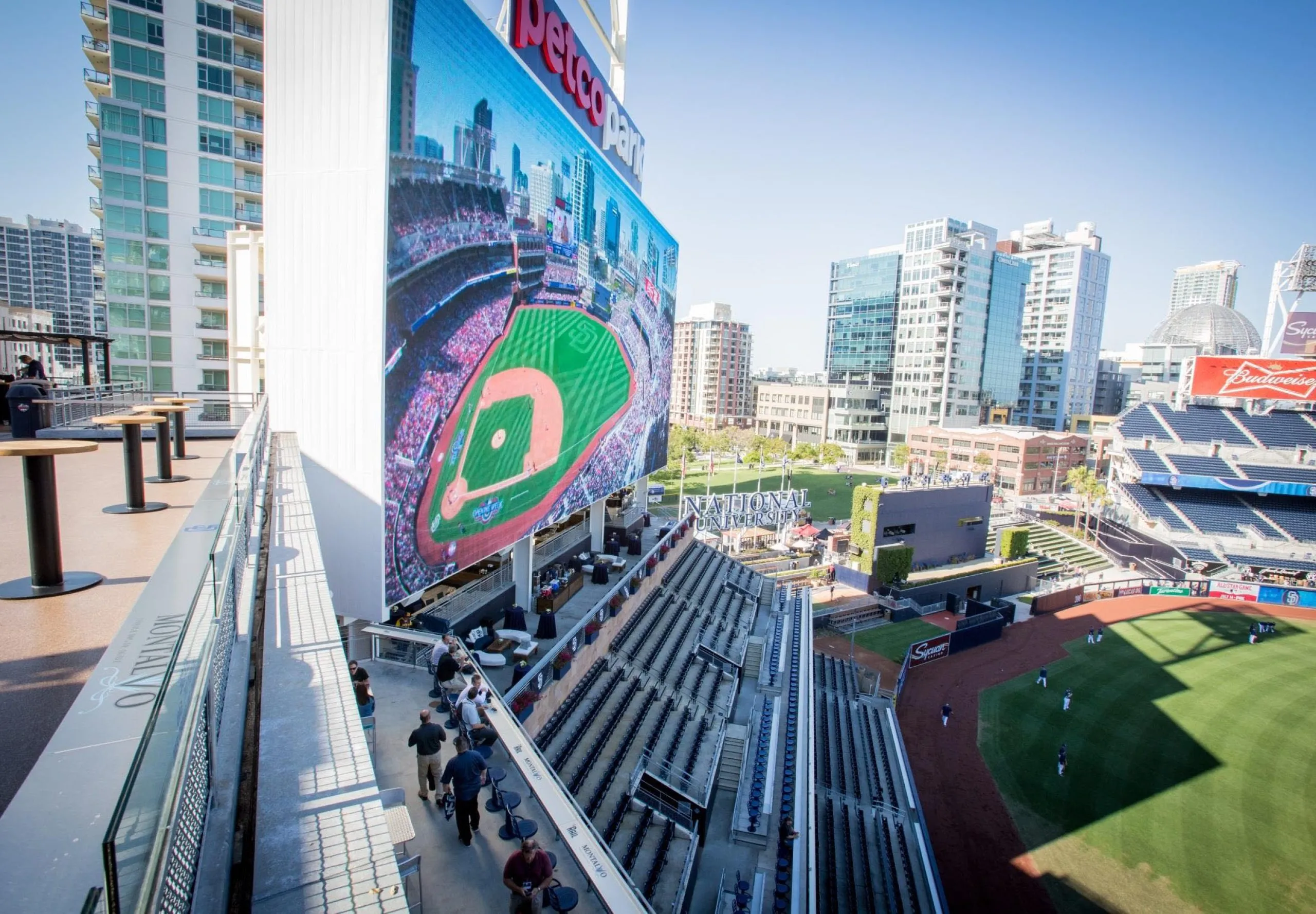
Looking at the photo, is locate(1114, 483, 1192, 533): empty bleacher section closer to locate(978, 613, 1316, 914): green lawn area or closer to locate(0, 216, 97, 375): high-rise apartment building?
locate(978, 613, 1316, 914): green lawn area

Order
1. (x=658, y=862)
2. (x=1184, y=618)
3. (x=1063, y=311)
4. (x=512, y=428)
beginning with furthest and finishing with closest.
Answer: (x=1063, y=311) → (x=1184, y=618) → (x=512, y=428) → (x=658, y=862)

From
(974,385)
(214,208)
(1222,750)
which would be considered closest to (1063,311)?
(974,385)

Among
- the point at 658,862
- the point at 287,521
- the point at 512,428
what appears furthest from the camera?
the point at 512,428

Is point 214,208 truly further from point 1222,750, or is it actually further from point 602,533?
point 1222,750

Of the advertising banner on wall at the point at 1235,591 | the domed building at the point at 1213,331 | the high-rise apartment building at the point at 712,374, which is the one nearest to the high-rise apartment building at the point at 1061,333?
the domed building at the point at 1213,331

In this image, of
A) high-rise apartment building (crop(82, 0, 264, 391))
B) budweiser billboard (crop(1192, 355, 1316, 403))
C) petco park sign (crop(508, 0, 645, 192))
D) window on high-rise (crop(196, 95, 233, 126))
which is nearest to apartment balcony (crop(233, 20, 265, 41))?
high-rise apartment building (crop(82, 0, 264, 391))

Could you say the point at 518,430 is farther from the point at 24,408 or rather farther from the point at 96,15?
the point at 96,15
